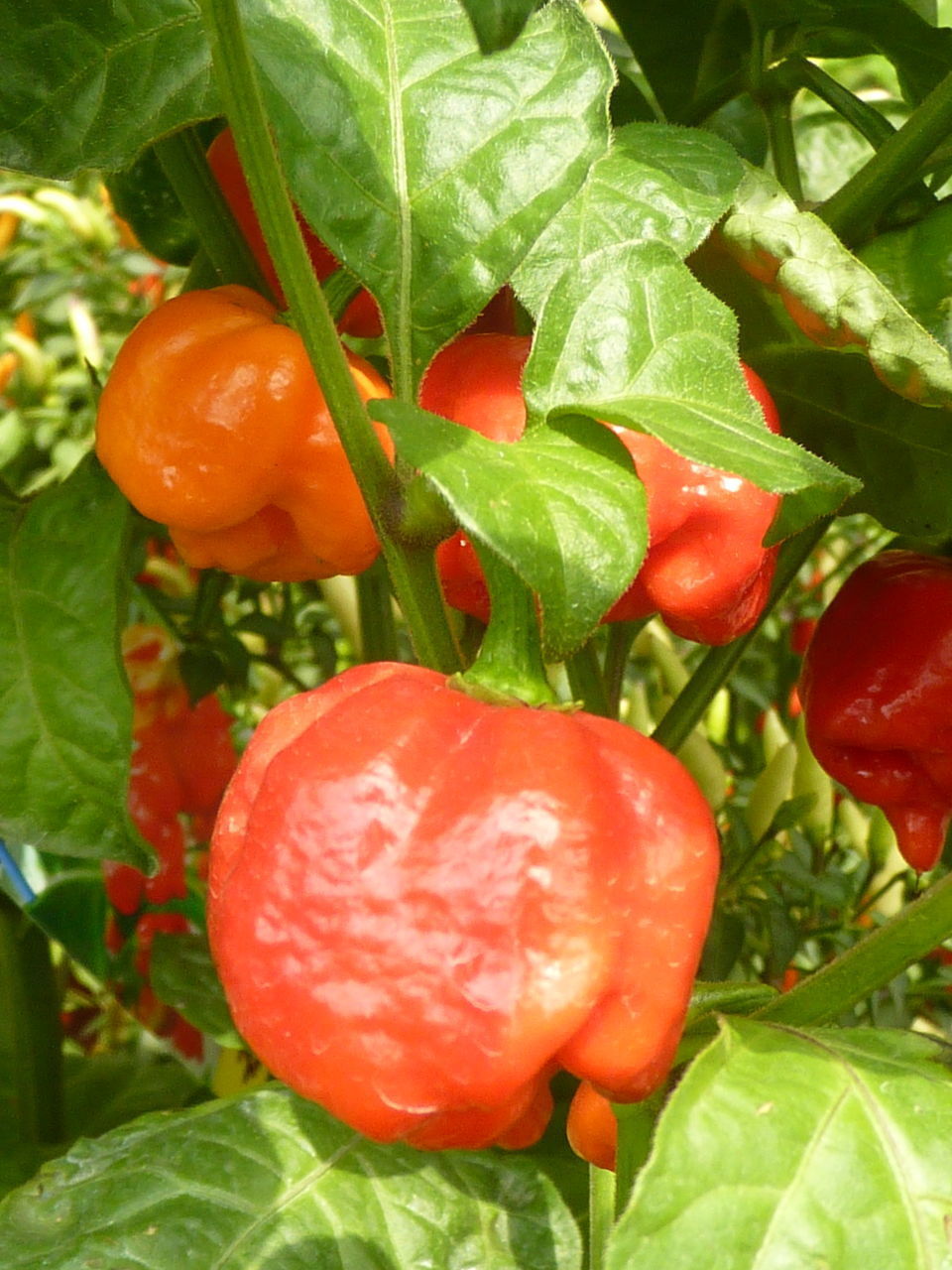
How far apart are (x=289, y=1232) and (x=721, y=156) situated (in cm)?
48

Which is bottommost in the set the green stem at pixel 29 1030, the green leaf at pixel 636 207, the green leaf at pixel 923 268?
the green stem at pixel 29 1030

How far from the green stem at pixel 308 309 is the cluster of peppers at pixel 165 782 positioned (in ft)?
1.60

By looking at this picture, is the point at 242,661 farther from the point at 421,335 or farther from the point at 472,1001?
the point at 472,1001

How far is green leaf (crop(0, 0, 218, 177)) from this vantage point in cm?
57

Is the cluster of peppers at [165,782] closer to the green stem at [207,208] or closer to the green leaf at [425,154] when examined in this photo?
the green stem at [207,208]

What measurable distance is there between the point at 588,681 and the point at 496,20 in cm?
41

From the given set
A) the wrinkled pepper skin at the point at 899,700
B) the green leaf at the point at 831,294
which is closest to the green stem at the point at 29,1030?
the wrinkled pepper skin at the point at 899,700

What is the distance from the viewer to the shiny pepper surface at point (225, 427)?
597mm

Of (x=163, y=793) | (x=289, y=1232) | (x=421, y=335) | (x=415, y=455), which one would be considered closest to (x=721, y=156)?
(x=421, y=335)

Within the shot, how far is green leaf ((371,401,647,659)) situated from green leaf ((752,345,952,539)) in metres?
0.26

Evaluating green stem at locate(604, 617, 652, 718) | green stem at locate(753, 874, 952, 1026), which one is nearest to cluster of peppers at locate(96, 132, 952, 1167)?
green stem at locate(753, 874, 952, 1026)

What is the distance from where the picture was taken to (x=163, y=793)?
101cm

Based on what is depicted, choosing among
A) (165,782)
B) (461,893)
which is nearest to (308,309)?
(461,893)

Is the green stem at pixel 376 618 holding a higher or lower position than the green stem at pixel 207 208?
lower
